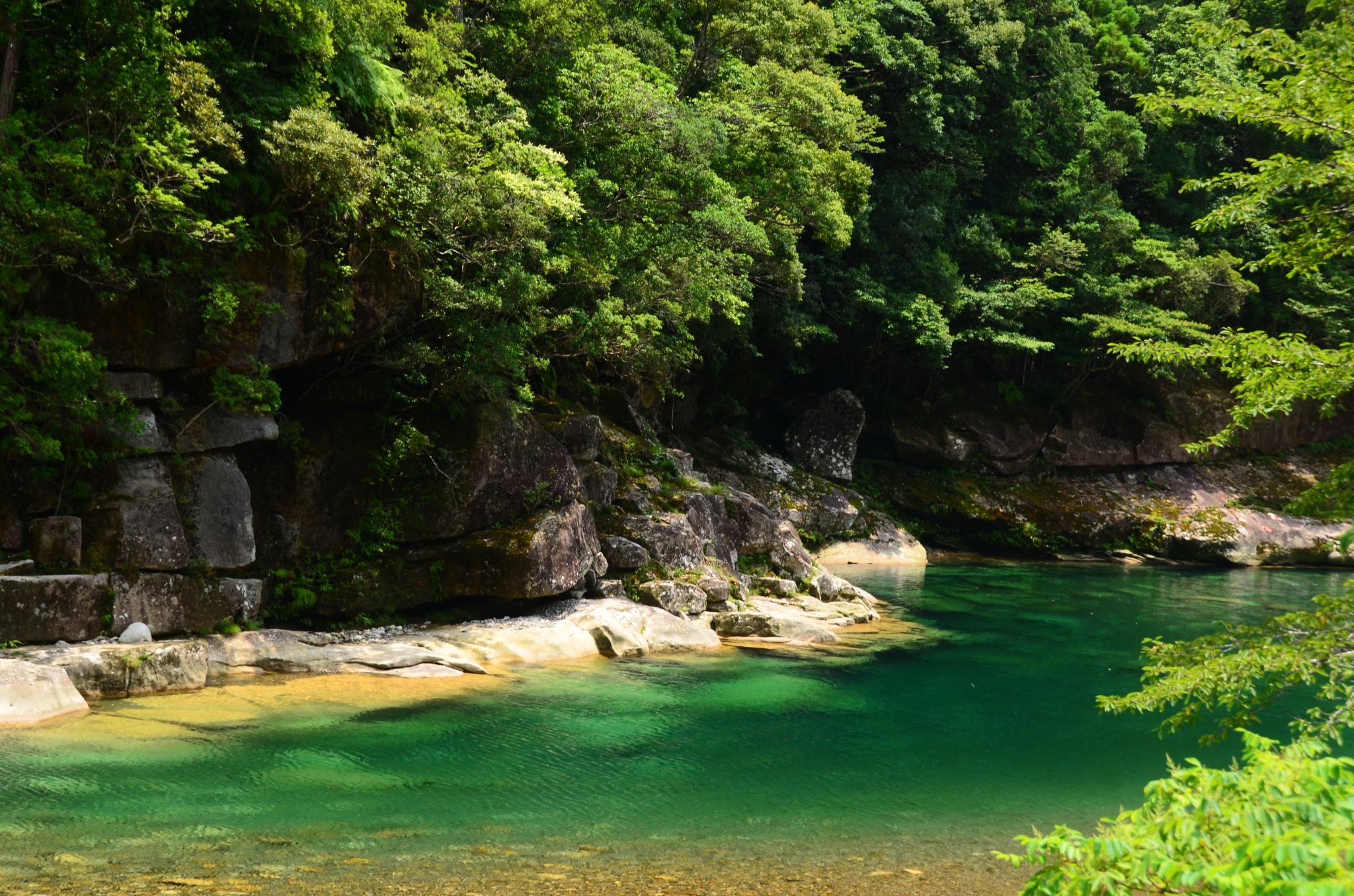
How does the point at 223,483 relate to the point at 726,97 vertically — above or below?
below

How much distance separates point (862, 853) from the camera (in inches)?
305

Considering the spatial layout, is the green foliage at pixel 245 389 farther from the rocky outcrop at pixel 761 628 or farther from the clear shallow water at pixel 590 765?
the rocky outcrop at pixel 761 628

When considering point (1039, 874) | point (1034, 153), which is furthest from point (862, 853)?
point (1034, 153)

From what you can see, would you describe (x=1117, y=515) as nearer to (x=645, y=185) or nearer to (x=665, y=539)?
(x=665, y=539)

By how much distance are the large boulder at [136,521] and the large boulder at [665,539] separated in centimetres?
807

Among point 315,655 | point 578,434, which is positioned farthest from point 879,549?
point 315,655

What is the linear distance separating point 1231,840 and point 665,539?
630 inches

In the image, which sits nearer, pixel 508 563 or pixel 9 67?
pixel 9 67

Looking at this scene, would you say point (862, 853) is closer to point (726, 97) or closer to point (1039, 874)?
point (1039, 874)

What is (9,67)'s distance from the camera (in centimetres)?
1121

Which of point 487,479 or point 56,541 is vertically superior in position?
point 487,479

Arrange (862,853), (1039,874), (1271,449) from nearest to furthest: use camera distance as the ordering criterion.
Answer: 1. (1039,874)
2. (862,853)
3. (1271,449)

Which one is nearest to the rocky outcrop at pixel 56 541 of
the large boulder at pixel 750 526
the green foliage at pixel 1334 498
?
the green foliage at pixel 1334 498

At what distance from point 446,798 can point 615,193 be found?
44.0ft
